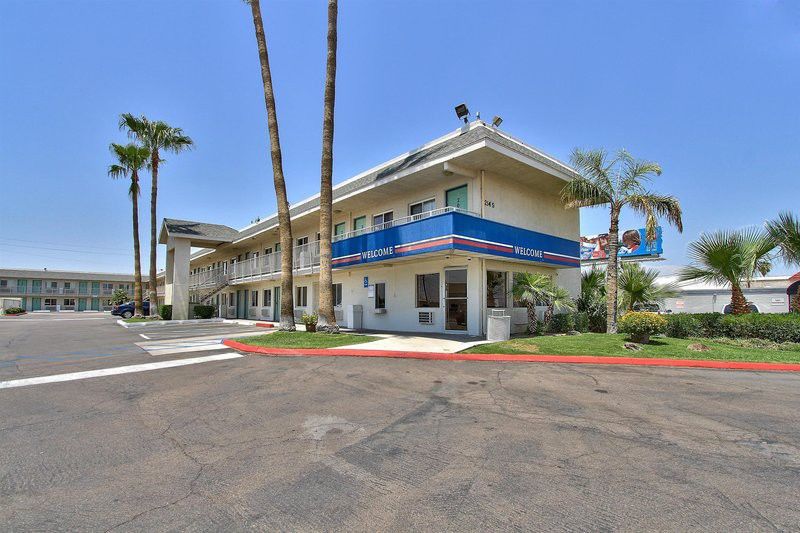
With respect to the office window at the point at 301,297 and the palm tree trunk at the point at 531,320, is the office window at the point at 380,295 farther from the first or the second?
the office window at the point at 301,297

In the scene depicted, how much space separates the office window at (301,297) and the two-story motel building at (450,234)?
257 cm

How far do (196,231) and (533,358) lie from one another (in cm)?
3035

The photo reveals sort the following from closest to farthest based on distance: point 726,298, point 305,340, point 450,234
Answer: point 450,234 → point 305,340 → point 726,298

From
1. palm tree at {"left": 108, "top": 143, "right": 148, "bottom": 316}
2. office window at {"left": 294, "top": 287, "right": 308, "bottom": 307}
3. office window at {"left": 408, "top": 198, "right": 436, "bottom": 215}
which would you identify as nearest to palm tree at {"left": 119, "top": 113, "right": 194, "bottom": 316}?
palm tree at {"left": 108, "top": 143, "right": 148, "bottom": 316}

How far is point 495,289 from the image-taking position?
648 inches

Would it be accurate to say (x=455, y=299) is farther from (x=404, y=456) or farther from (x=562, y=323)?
(x=404, y=456)

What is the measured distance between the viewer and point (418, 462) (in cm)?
401

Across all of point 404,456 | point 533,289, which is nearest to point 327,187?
point 533,289

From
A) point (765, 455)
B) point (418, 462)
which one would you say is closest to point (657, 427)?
point (765, 455)

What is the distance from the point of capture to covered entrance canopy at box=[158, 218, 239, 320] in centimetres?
3030

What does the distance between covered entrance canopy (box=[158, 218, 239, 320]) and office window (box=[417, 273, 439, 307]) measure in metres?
21.6

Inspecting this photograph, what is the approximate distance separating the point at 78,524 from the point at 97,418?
131 inches

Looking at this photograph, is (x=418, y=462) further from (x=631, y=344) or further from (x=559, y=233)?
(x=559, y=233)

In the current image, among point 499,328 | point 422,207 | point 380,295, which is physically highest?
point 422,207
